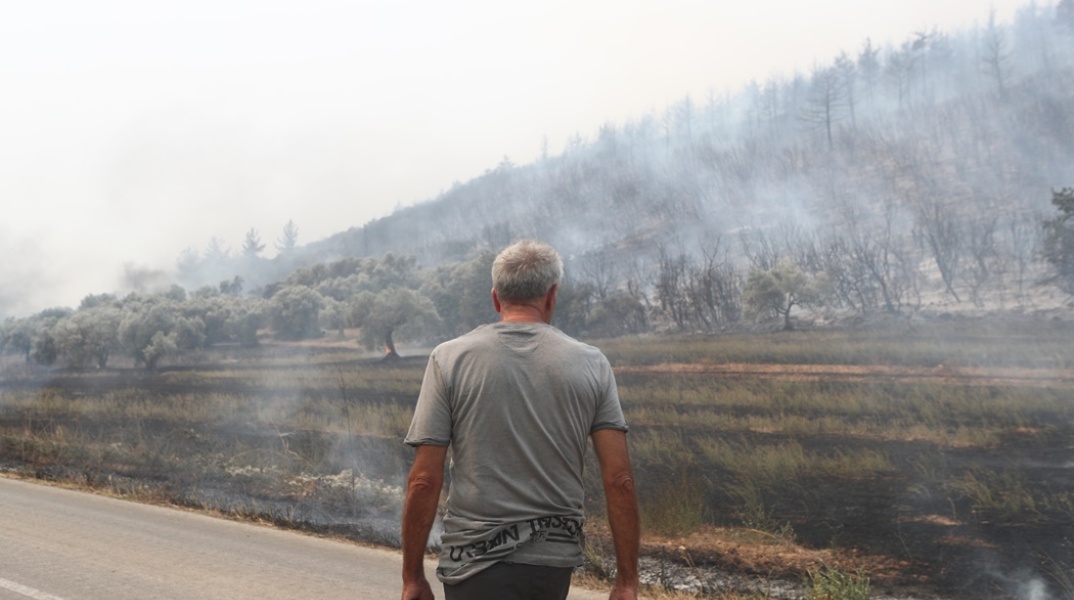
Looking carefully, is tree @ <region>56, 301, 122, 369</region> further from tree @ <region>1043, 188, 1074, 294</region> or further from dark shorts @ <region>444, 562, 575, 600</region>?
dark shorts @ <region>444, 562, 575, 600</region>

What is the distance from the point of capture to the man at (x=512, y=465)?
2.48m

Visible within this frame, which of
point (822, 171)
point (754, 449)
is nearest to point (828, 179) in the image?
point (822, 171)

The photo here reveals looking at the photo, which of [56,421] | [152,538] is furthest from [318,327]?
[152,538]

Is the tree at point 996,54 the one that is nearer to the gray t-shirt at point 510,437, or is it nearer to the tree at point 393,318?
the tree at point 393,318

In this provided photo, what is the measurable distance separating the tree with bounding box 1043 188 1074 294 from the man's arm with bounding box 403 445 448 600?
61.3 feet

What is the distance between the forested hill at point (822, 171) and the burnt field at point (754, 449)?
211 inches

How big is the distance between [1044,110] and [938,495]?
762 inches

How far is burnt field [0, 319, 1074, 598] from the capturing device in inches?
356

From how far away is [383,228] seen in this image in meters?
39.0

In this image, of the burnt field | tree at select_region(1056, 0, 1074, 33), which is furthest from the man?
tree at select_region(1056, 0, 1074, 33)

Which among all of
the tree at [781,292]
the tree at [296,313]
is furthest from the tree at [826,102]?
the tree at [296,313]

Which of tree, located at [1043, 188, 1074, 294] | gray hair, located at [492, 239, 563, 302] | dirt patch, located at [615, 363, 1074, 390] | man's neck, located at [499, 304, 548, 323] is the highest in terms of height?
gray hair, located at [492, 239, 563, 302]

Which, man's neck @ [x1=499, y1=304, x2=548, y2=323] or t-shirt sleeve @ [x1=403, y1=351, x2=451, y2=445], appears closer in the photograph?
t-shirt sleeve @ [x1=403, y1=351, x2=451, y2=445]

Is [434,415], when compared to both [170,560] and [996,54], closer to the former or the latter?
[170,560]
